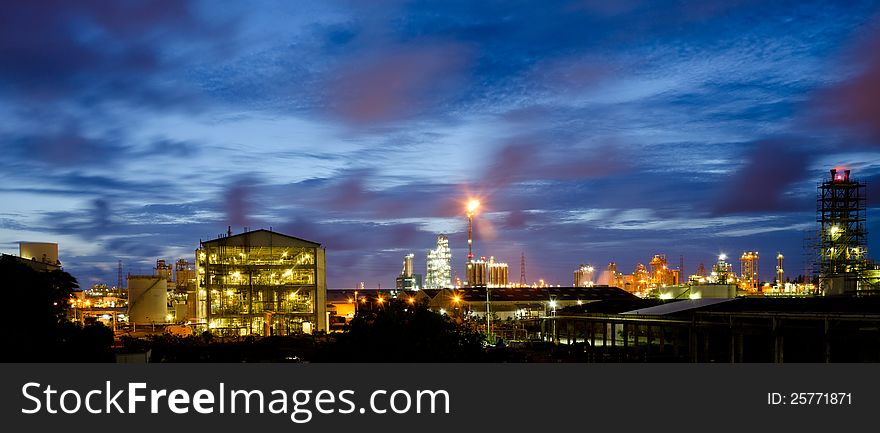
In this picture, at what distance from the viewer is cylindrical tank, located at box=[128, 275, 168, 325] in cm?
11206

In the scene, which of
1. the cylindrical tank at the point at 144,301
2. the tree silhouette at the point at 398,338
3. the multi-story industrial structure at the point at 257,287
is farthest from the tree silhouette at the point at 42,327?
the cylindrical tank at the point at 144,301

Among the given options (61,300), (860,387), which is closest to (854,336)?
(860,387)

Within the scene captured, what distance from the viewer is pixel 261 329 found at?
10006 cm

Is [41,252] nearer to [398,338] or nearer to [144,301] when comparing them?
[144,301]

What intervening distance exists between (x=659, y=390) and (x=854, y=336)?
3094 centimetres

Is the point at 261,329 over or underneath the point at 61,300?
underneath

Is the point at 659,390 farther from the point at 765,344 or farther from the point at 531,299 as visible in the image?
the point at 531,299

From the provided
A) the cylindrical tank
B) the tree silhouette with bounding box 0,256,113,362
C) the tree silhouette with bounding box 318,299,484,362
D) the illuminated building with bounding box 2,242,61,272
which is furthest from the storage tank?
the tree silhouette with bounding box 318,299,484,362

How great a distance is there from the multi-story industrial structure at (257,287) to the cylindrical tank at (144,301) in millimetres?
13856

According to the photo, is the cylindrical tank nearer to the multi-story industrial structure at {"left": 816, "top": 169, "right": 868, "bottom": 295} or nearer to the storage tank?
the storage tank

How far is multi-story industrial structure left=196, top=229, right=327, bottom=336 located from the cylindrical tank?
13856 mm

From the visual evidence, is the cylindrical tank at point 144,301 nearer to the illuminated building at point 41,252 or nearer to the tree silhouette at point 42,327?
the illuminated building at point 41,252

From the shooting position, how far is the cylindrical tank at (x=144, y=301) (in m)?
112

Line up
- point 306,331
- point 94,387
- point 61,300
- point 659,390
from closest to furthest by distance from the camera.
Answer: point 94,387, point 659,390, point 61,300, point 306,331
